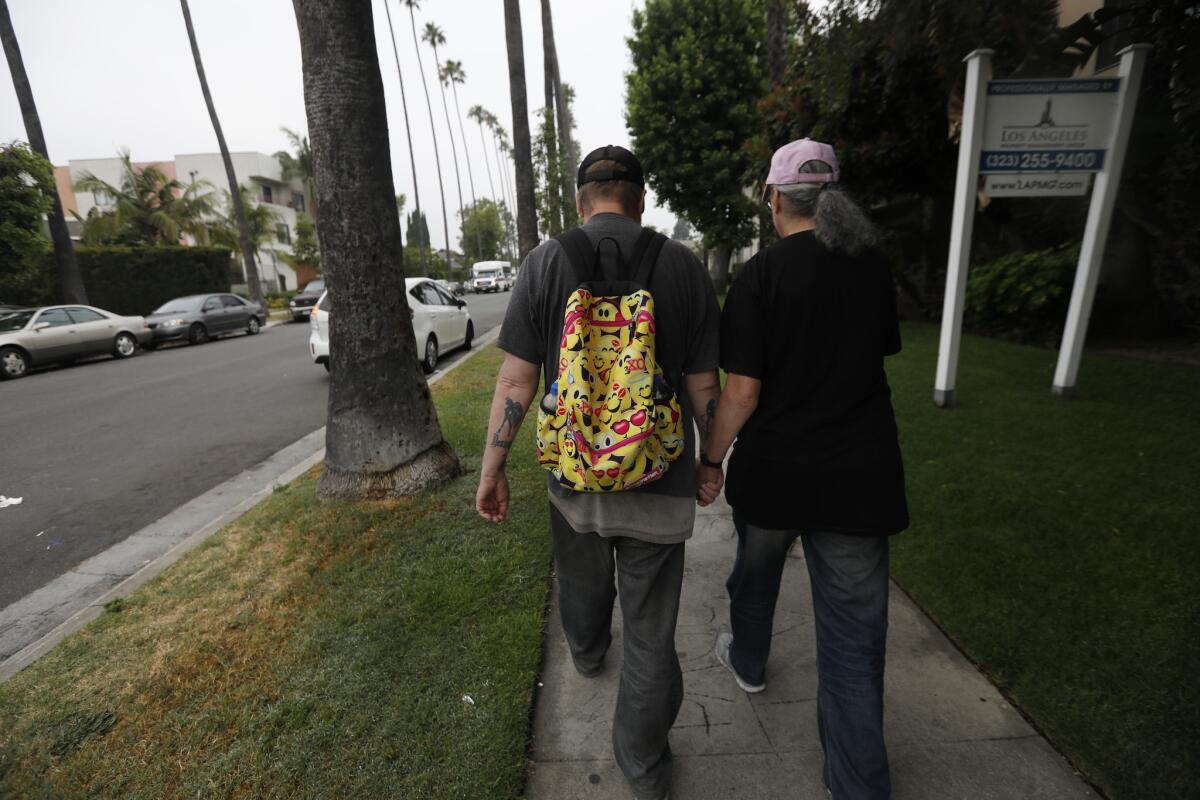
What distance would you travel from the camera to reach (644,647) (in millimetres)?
1925

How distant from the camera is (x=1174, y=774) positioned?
1983mm

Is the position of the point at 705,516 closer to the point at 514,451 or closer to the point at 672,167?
the point at 514,451

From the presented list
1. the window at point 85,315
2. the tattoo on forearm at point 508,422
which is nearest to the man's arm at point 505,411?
the tattoo on forearm at point 508,422

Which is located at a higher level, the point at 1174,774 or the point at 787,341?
the point at 787,341

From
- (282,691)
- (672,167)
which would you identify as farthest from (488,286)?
(282,691)

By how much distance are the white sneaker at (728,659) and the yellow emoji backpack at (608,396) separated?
4.27 feet

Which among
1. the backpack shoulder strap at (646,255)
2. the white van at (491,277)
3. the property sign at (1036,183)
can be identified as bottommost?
the white van at (491,277)

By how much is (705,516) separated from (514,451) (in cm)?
187

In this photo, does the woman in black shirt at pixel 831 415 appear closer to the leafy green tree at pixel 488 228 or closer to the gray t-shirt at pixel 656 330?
the gray t-shirt at pixel 656 330

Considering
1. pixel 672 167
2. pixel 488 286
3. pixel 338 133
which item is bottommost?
pixel 488 286

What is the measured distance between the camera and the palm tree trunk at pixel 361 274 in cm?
396

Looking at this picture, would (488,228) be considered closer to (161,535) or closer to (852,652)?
(161,535)

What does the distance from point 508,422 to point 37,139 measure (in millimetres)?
20597

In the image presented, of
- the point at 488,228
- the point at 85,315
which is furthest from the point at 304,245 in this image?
the point at 488,228
